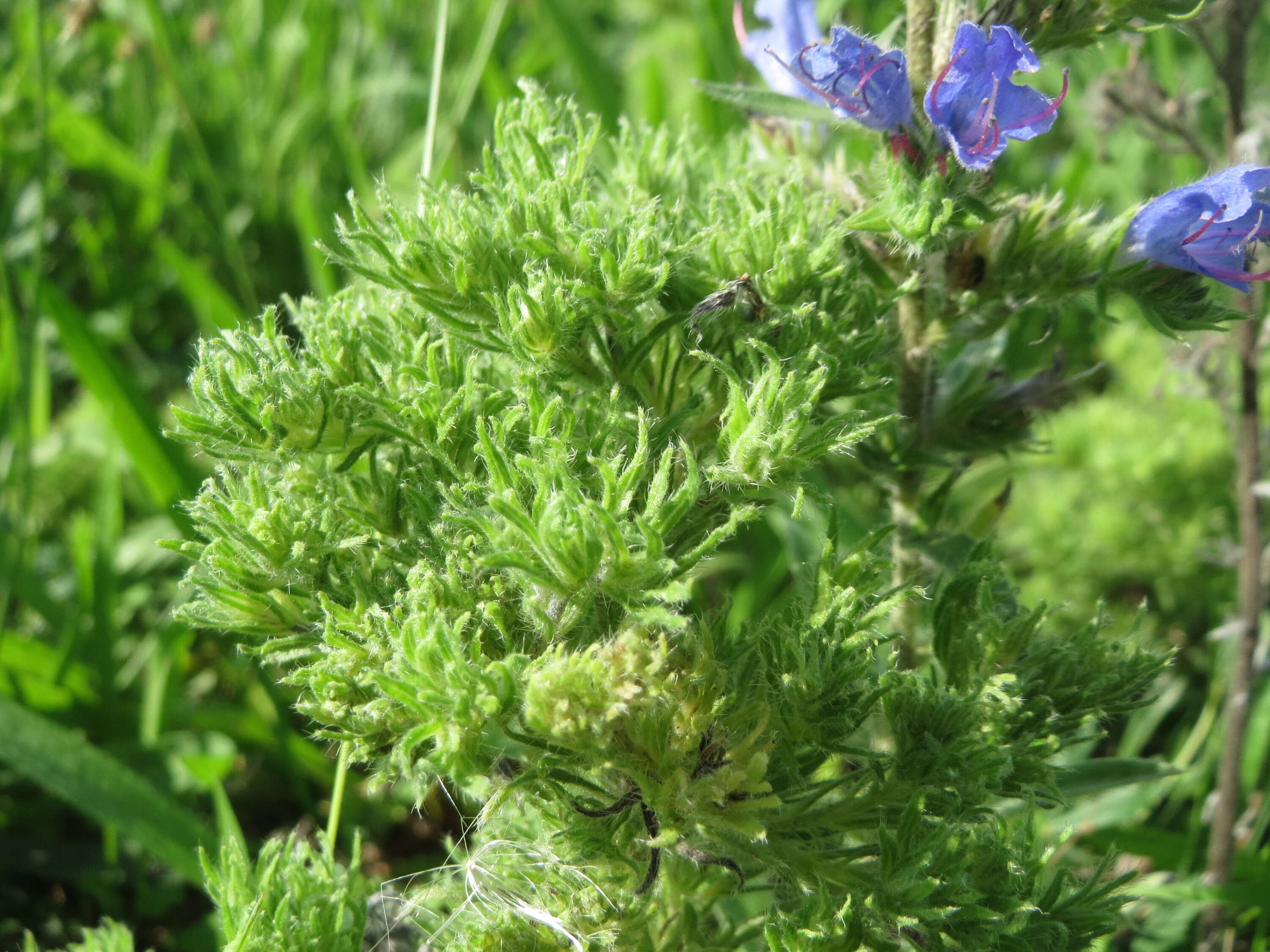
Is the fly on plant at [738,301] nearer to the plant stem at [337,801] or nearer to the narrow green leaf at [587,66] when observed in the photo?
the plant stem at [337,801]

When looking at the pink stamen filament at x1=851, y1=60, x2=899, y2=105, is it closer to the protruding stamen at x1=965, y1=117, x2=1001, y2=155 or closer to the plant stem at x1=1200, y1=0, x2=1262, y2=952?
the protruding stamen at x1=965, y1=117, x2=1001, y2=155

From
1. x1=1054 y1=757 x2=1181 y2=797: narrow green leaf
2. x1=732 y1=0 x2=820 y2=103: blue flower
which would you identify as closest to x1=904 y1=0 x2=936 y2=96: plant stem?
x1=732 y1=0 x2=820 y2=103: blue flower

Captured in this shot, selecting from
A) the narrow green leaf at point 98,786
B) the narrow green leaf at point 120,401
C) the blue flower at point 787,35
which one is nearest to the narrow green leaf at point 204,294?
the narrow green leaf at point 120,401

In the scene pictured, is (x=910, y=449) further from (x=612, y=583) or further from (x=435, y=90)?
(x=435, y=90)

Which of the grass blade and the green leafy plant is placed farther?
the grass blade

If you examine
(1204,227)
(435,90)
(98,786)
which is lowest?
(98,786)

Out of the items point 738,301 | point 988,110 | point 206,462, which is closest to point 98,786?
point 206,462

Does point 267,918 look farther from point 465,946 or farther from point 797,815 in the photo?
point 797,815

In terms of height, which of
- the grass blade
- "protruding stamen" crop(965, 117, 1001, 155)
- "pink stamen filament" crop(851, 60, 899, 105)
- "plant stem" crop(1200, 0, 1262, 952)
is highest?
the grass blade
